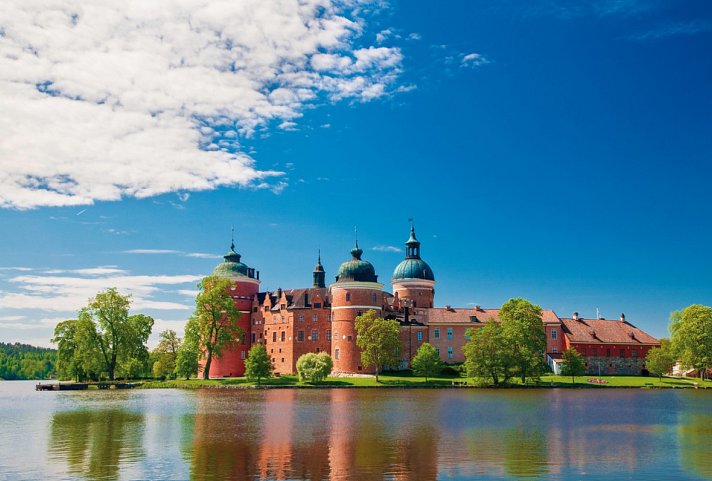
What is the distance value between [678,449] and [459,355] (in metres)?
76.4

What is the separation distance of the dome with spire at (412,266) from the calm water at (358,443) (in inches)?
2515

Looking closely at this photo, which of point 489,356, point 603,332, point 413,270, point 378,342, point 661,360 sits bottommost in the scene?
point 661,360

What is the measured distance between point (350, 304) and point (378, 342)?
34.3 ft

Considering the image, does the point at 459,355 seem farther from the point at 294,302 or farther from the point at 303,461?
the point at 303,461

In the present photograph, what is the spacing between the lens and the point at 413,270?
113 meters

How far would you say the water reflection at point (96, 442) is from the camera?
23203 millimetres

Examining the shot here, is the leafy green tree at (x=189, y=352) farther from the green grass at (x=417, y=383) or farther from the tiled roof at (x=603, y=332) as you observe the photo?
the tiled roof at (x=603, y=332)

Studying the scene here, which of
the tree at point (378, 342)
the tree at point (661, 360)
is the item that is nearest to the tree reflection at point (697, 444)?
the tree at point (378, 342)

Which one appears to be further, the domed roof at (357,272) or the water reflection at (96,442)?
the domed roof at (357,272)

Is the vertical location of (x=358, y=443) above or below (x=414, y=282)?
below

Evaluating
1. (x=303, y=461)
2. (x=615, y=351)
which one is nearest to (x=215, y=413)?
(x=303, y=461)

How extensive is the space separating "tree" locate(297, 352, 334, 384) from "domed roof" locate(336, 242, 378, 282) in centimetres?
1570

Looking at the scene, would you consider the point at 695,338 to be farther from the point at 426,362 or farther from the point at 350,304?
the point at 350,304

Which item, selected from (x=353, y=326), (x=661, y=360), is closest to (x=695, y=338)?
(x=661, y=360)
